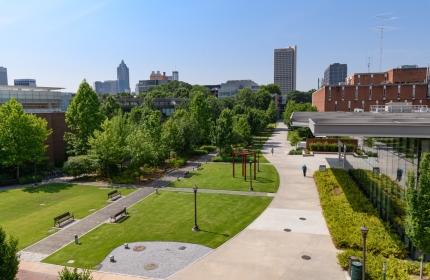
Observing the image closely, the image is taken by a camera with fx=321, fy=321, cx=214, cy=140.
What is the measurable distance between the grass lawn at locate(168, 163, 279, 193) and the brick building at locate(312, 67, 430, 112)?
127 feet

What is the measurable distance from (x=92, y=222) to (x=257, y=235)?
11750 millimetres

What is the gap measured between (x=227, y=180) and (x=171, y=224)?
13.6m

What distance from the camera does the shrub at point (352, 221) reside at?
54.1 feet

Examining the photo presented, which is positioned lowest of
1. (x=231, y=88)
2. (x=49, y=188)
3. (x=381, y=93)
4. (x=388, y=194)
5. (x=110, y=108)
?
(x=49, y=188)

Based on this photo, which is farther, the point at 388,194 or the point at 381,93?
the point at 381,93

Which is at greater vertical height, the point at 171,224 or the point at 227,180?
the point at 227,180

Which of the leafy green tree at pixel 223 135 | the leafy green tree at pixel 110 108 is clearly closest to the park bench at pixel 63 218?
the leafy green tree at pixel 223 135

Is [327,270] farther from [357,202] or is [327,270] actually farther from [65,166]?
[65,166]

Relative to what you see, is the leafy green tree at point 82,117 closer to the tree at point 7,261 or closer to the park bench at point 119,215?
the park bench at point 119,215

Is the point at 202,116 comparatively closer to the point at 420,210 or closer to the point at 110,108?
the point at 110,108

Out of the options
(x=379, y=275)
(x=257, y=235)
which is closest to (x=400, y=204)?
(x=379, y=275)

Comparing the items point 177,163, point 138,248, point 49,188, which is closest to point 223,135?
point 177,163

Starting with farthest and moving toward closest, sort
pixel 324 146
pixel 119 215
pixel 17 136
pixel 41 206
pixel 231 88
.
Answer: pixel 231 88
pixel 324 146
pixel 17 136
pixel 41 206
pixel 119 215

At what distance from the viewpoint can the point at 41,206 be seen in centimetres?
2692
